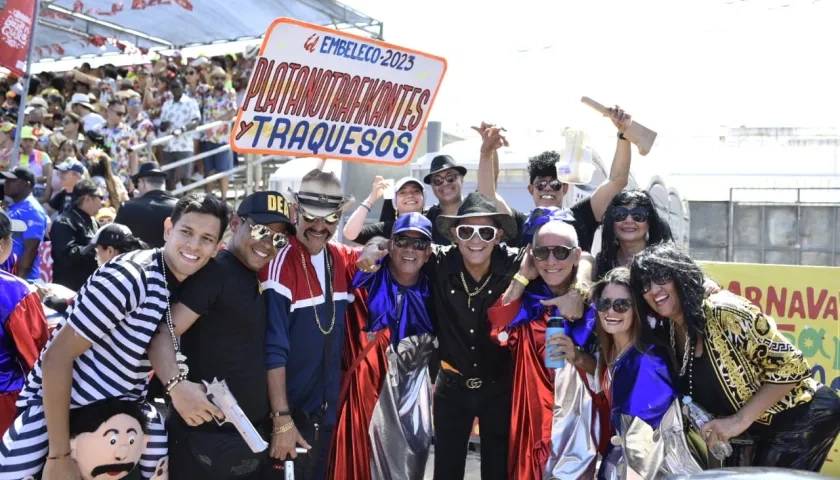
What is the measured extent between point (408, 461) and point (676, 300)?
5.71 feet

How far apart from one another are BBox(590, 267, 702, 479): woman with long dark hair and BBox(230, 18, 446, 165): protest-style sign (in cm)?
177

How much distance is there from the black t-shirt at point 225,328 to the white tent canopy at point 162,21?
30.9ft

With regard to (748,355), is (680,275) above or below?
above

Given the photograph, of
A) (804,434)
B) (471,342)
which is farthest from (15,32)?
(804,434)

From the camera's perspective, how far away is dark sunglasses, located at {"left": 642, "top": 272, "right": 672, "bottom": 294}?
3.44 m

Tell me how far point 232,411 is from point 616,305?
1.74 m

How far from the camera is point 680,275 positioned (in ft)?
11.3

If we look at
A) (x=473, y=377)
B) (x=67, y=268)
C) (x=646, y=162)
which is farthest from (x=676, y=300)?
(x=646, y=162)

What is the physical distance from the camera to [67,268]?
6.05 meters

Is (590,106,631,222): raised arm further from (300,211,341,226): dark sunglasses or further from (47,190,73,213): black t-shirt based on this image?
(47,190,73,213): black t-shirt

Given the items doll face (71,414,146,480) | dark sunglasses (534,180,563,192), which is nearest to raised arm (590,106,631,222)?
dark sunglasses (534,180,563,192)

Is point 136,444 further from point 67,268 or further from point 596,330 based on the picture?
point 67,268

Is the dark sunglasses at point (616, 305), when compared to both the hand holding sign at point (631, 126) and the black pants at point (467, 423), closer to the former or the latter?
the black pants at point (467, 423)

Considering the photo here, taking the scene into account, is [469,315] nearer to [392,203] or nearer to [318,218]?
[318,218]
